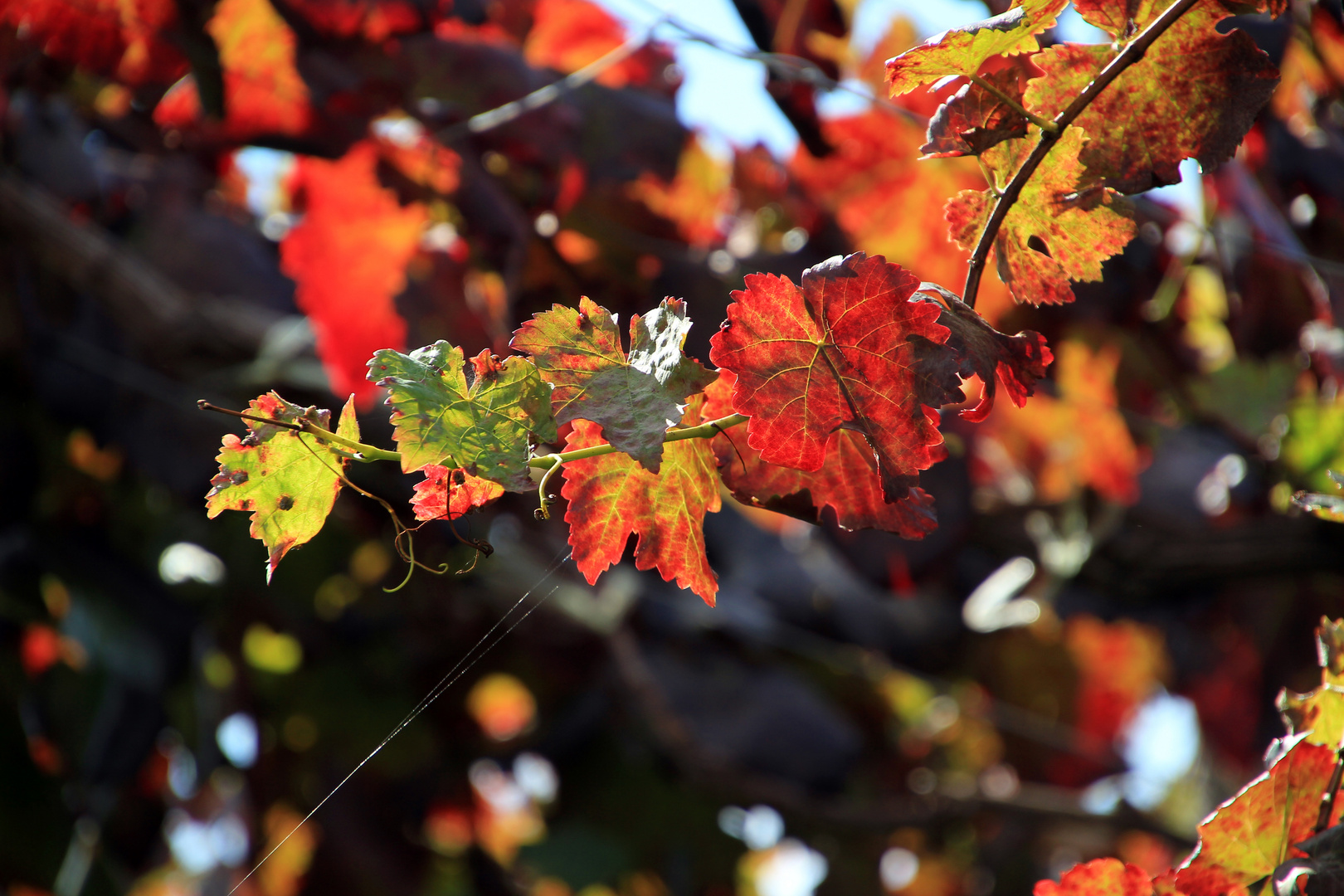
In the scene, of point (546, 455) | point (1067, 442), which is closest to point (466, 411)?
point (546, 455)

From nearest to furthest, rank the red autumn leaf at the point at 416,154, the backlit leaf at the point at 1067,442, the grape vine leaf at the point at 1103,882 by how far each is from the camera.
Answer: the grape vine leaf at the point at 1103,882 < the red autumn leaf at the point at 416,154 < the backlit leaf at the point at 1067,442

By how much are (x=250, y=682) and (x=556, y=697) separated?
28.6 inches

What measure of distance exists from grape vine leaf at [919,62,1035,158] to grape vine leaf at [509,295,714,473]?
13 centimetres

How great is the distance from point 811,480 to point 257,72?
3.56 feet

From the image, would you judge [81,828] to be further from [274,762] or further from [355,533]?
[355,533]

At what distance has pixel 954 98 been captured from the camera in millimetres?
426

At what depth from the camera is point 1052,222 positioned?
17.8 inches

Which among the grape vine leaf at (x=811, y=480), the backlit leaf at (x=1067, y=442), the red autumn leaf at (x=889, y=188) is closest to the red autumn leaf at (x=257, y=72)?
the red autumn leaf at (x=889, y=188)

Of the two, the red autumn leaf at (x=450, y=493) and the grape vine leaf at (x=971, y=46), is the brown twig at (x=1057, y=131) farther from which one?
the red autumn leaf at (x=450, y=493)

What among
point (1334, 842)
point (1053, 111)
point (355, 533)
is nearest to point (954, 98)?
point (1053, 111)

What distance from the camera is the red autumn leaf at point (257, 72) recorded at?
47.6 inches

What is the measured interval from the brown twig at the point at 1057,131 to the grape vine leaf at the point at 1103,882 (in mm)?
292

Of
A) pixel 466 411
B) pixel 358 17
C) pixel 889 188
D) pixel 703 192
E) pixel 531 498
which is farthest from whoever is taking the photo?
pixel 703 192

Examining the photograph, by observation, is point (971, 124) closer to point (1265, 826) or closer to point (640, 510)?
point (640, 510)
